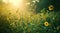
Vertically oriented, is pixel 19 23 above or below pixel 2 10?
below

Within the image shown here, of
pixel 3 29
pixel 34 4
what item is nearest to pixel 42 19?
pixel 34 4

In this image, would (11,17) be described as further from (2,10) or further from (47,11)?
(47,11)

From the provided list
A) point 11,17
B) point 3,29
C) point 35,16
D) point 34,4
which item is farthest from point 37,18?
point 3,29

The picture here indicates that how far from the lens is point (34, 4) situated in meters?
1.96

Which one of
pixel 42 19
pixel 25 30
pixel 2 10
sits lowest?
pixel 25 30

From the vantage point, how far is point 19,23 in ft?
6.50

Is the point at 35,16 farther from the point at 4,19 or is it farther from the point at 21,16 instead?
the point at 4,19

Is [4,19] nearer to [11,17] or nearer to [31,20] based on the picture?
[11,17]

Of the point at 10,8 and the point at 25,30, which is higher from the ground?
the point at 10,8

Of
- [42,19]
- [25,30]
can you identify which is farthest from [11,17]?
[42,19]

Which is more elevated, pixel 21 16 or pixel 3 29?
pixel 21 16

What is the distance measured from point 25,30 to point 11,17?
0.81ft

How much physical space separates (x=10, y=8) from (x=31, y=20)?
32cm

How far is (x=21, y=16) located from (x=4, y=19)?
228 millimetres
